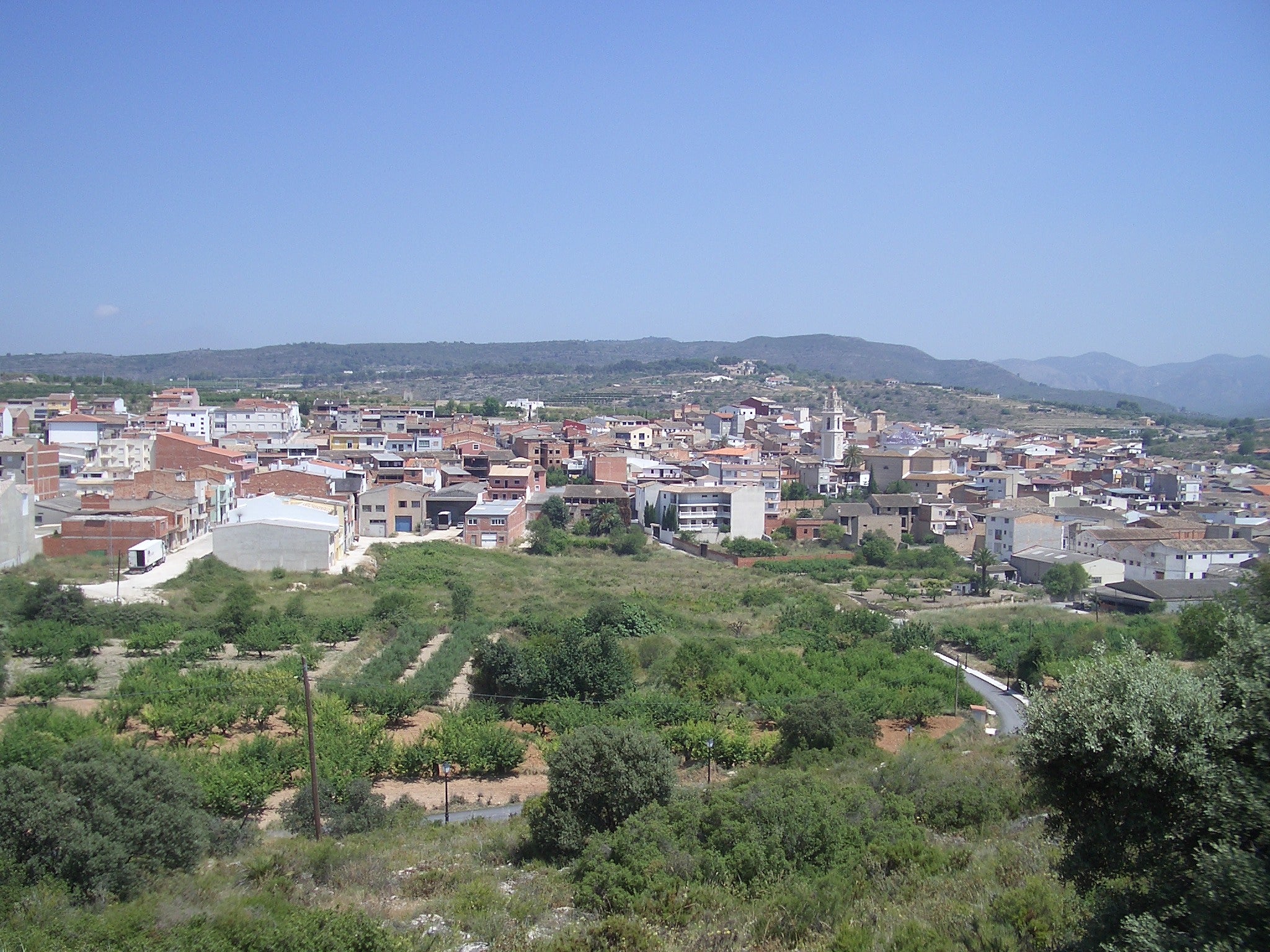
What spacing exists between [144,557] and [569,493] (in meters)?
20.5

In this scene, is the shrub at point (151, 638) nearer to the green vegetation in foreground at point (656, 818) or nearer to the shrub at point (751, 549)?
the green vegetation in foreground at point (656, 818)

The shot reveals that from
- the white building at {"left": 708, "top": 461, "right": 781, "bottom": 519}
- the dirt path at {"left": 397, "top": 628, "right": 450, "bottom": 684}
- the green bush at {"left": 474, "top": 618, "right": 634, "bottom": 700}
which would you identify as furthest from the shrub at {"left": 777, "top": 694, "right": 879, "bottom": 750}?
the white building at {"left": 708, "top": 461, "right": 781, "bottom": 519}

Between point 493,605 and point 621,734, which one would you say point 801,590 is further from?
point 621,734

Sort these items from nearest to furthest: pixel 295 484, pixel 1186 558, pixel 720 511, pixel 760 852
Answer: pixel 760 852
pixel 1186 558
pixel 295 484
pixel 720 511

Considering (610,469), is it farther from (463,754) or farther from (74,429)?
(463,754)

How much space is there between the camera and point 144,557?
27.1m

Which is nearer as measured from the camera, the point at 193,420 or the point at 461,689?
the point at 461,689

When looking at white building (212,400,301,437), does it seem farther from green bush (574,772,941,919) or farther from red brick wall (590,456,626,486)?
green bush (574,772,941,919)

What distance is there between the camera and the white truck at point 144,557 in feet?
88.3

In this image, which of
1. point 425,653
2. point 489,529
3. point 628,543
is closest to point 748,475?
point 628,543

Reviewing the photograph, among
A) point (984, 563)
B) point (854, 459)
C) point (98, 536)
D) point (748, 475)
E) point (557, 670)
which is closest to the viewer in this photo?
point (557, 670)

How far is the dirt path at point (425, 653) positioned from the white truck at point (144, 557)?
10003 millimetres

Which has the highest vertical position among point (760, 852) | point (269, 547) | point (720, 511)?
point (760, 852)

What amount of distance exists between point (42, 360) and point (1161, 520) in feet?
569
